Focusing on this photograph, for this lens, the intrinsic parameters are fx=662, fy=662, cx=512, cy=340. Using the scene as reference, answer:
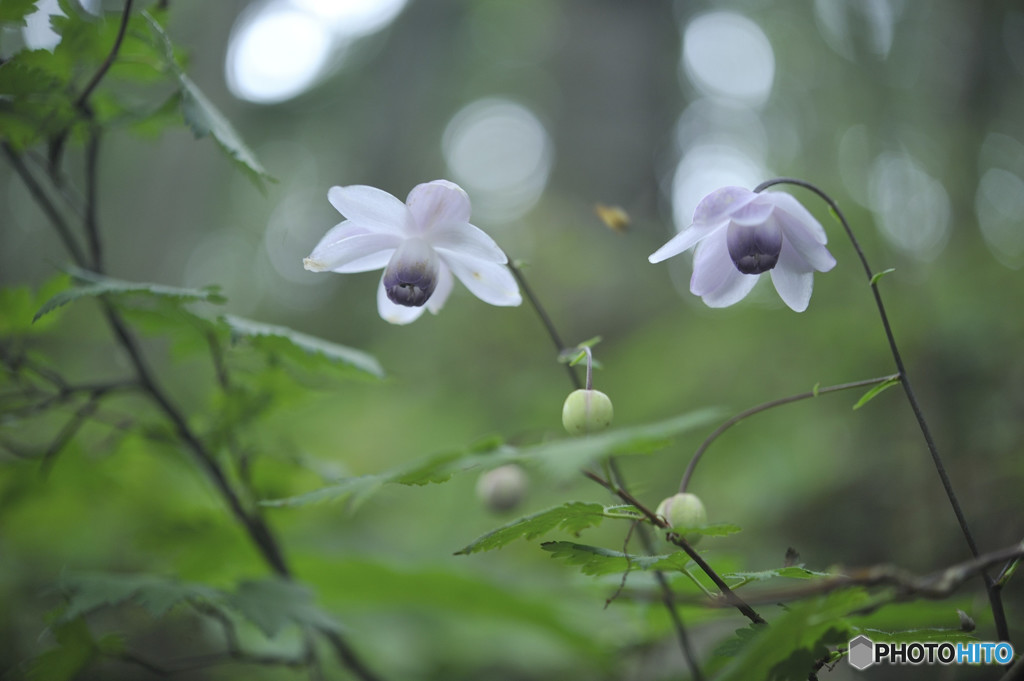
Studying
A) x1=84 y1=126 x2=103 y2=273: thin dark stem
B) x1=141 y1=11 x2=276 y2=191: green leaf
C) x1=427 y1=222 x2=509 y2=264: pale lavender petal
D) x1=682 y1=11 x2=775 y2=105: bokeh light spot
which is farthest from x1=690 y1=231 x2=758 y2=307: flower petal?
x1=682 y1=11 x2=775 y2=105: bokeh light spot

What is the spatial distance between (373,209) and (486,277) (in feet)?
0.82

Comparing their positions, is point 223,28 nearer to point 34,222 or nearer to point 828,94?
point 34,222

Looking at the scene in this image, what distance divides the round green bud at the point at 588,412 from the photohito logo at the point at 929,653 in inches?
19.0

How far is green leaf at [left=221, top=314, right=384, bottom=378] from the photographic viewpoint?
118cm

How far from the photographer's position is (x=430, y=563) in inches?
83.7

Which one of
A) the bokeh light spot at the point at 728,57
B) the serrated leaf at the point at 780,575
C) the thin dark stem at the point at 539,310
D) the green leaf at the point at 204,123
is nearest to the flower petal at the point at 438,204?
the thin dark stem at the point at 539,310

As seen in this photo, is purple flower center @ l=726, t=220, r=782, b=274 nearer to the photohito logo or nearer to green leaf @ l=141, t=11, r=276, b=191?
the photohito logo

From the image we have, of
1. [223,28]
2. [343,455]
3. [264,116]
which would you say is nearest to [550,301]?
[343,455]

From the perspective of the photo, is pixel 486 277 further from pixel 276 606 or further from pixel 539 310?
pixel 276 606

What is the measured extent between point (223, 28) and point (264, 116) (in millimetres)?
3708

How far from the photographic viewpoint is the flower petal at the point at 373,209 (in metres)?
1.14

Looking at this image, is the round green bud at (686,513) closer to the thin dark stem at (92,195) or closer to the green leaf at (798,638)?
the green leaf at (798,638)

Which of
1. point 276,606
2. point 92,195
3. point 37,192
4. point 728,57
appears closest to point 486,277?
point 276,606

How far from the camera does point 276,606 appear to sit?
135 cm
